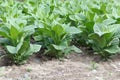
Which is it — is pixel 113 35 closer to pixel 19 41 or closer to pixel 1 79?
pixel 19 41

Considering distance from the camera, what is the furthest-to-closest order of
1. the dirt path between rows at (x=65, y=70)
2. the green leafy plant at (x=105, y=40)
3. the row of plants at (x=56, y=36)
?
the green leafy plant at (x=105, y=40) < the row of plants at (x=56, y=36) < the dirt path between rows at (x=65, y=70)

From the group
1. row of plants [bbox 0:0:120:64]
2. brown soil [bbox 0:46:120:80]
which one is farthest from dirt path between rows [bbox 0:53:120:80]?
row of plants [bbox 0:0:120:64]

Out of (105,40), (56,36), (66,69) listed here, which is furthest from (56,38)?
(105,40)

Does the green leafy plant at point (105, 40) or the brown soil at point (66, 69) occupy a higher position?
the green leafy plant at point (105, 40)

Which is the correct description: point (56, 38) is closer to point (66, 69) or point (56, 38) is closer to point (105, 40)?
point (66, 69)

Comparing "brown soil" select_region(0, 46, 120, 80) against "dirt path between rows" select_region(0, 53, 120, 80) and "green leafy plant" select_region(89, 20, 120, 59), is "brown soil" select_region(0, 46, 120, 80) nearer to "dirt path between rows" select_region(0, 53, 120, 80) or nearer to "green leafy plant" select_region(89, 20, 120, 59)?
"dirt path between rows" select_region(0, 53, 120, 80)

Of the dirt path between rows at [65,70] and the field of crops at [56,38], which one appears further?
the field of crops at [56,38]

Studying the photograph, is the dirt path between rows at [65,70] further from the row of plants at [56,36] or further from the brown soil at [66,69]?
the row of plants at [56,36]

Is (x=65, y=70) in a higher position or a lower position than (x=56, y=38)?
lower

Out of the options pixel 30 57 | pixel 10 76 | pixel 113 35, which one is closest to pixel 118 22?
pixel 113 35

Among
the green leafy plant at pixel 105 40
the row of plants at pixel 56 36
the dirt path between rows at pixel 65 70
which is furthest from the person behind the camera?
the green leafy plant at pixel 105 40

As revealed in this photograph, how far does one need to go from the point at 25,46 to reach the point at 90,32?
875 millimetres

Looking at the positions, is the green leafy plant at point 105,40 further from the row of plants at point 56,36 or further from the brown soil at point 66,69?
the brown soil at point 66,69

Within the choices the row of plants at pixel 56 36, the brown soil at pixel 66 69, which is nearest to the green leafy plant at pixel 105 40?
the row of plants at pixel 56 36
